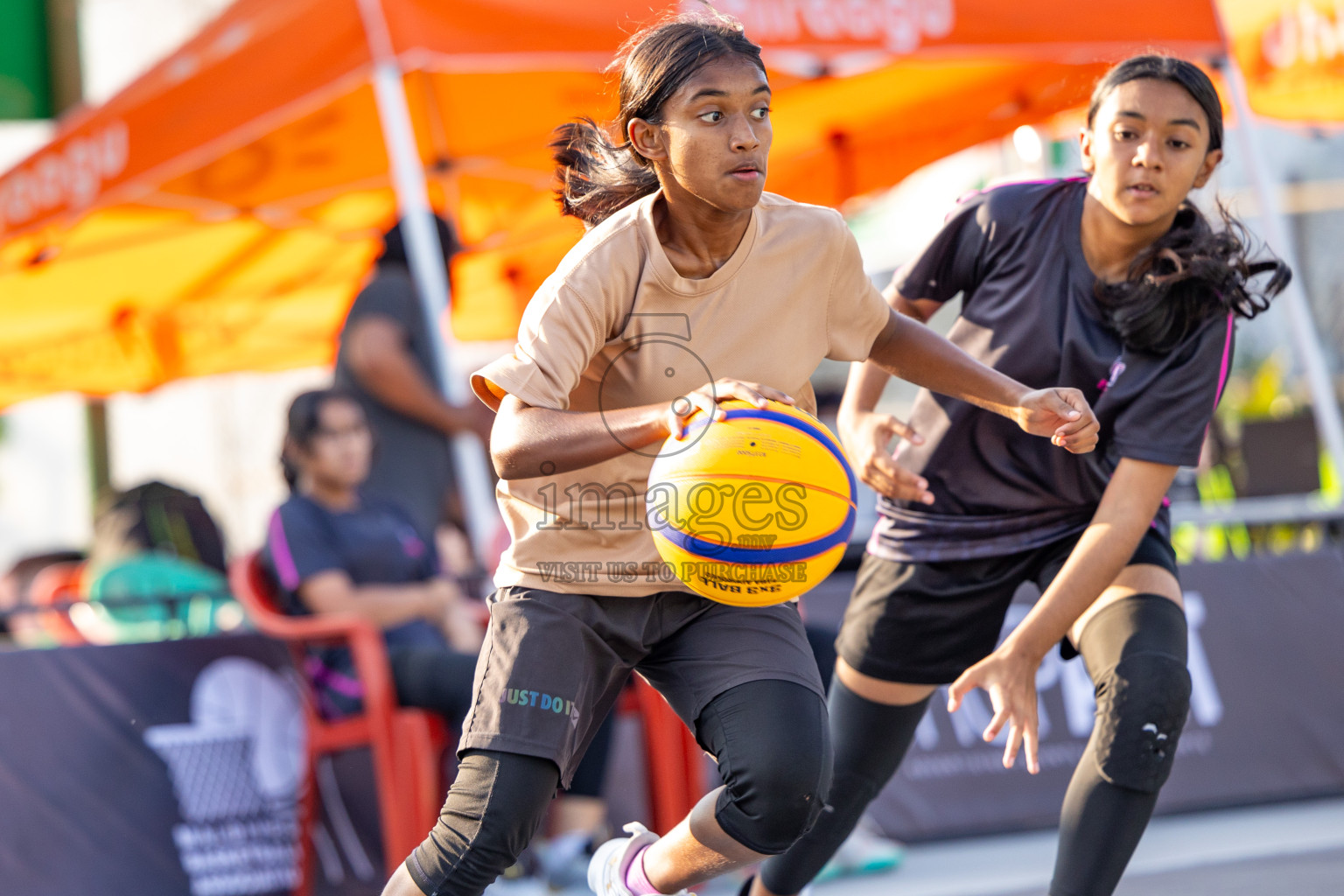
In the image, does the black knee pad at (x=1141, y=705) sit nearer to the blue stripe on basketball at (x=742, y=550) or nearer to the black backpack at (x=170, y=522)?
the blue stripe on basketball at (x=742, y=550)

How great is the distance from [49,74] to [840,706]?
308 inches

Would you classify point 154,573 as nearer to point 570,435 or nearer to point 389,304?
point 389,304

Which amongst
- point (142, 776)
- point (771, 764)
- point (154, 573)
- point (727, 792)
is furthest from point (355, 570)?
point (771, 764)

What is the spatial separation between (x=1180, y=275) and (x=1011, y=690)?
962 millimetres

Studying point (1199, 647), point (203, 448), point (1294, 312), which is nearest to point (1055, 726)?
point (1199, 647)

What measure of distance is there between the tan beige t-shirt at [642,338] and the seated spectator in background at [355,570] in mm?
2121

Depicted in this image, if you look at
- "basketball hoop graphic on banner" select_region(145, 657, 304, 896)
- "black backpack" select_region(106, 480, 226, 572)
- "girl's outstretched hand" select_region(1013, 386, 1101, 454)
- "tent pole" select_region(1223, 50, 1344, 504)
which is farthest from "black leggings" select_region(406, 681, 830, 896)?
"black backpack" select_region(106, 480, 226, 572)

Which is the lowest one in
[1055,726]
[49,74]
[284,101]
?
→ [1055,726]

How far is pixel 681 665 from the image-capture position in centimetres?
282

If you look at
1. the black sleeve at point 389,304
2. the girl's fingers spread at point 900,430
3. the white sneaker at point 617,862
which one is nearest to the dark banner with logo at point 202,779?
the black sleeve at point 389,304

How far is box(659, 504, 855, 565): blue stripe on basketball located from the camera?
2459 millimetres

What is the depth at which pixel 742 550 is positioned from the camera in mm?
2465

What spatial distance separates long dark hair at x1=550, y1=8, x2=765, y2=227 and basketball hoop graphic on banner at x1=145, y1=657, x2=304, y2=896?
2666 millimetres

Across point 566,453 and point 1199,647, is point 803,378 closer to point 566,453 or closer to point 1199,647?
point 566,453
